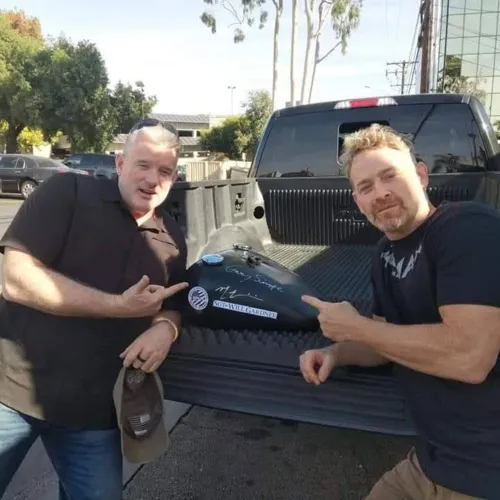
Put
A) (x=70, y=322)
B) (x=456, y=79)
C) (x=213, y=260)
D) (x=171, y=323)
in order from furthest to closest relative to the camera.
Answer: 1. (x=456, y=79)
2. (x=213, y=260)
3. (x=171, y=323)
4. (x=70, y=322)

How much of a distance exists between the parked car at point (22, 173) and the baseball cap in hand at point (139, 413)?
1712 cm

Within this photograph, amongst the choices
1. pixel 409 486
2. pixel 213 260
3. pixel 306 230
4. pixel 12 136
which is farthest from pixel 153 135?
pixel 12 136

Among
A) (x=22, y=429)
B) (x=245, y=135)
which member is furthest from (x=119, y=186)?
(x=245, y=135)

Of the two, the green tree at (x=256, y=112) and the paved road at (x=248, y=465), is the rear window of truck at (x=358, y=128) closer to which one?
the paved road at (x=248, y=465)

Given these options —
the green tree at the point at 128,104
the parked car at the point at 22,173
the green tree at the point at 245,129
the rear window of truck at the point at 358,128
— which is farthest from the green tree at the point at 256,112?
the rear window of truck at the point at 358,128

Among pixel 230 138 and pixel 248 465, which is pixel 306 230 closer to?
pixel 248 465

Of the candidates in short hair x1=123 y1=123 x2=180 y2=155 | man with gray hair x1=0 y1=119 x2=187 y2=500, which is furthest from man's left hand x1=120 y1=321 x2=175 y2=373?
short hair x1=123 y1=123 x2=180 y2=155

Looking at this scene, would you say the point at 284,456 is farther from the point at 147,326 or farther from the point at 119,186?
the point at 119,186

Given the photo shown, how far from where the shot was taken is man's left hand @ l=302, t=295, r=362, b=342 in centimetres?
162

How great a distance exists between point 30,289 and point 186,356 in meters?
0.60

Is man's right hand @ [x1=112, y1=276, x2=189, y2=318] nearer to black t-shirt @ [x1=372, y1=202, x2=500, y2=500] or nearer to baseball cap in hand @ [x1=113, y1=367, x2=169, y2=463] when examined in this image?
baseball cap in hand @ [x1=113, y1=367, x2=169, y2=463]

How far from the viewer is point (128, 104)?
34656mm

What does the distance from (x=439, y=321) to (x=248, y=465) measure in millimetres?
2016

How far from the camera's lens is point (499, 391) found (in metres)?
1.49
